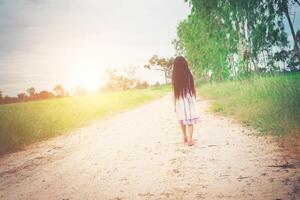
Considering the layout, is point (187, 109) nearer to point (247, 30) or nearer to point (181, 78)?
point (181, 78)

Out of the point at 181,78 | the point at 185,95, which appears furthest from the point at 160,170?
the point at 181,78

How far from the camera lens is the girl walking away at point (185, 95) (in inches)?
309

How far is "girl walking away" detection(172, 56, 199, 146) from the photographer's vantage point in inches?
309

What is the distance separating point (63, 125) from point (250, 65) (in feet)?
41.6

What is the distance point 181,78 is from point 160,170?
294cm

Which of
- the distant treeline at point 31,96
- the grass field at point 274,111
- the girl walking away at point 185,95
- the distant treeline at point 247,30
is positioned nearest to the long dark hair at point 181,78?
the girl walking away at point 185,95

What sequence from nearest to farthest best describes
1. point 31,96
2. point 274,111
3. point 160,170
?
point 160,170
point 274,111
point 31,96

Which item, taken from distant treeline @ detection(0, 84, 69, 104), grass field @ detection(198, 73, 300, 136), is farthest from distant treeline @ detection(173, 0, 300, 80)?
distant treeline @ detection(0, 84, 69, 104)

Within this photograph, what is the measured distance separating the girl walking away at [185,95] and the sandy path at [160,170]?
63 cm

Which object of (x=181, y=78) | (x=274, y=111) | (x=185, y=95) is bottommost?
(x=274, y=111)

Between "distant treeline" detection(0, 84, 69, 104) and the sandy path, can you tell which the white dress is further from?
"distant treeline" detection(0, 84, 69, 104)

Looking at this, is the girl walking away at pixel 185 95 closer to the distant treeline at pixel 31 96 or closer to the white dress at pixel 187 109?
the white dress at pixel 187 109

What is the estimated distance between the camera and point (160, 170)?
585 centimetres

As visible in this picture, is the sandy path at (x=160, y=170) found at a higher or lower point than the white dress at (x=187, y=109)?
lower
